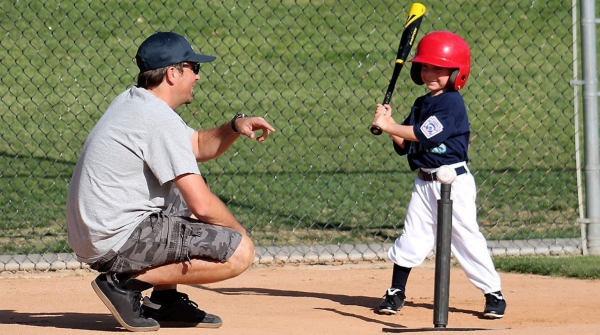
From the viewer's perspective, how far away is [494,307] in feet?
16.4

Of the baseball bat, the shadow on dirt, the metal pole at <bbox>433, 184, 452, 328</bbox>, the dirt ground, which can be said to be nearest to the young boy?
the baseball bat

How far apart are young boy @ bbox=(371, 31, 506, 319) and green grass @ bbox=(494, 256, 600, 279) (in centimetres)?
132

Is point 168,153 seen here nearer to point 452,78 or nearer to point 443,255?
point 443,255

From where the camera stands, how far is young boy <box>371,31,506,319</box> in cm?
489

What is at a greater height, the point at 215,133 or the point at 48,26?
the point at 48,26

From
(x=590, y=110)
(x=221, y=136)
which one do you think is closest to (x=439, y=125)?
(x=221, y=136)

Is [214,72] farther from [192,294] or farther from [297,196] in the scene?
[192,294]

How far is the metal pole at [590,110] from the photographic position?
255 inches

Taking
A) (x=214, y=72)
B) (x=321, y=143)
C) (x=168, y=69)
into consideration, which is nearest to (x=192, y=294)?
(x=168, y=69)

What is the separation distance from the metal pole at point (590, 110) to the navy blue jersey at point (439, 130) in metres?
1.83

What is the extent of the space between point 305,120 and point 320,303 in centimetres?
552

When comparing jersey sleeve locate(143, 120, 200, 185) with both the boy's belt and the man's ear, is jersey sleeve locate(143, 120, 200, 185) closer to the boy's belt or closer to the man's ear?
the man's ear

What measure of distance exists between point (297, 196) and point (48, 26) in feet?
18.8

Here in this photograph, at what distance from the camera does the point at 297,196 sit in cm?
830
